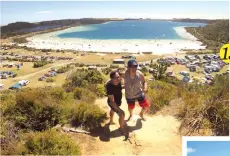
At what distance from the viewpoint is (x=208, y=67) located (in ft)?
142

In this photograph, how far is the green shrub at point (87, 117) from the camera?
17.3 feet

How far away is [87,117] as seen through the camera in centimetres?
534

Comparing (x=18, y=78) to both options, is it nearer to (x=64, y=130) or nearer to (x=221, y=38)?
(x=64, y=130)

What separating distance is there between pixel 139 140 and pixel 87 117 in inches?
44.9

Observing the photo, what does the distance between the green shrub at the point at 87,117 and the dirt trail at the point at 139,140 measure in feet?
0.83

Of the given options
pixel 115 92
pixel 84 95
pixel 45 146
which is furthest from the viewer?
pixel 84 95

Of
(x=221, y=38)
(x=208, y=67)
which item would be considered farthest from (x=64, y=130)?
(x=221, y=38)

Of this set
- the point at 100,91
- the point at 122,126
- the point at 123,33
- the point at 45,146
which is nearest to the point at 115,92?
the point at 122,126

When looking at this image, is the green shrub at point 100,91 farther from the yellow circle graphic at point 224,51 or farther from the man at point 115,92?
the yellow circle graphic at point 224,51

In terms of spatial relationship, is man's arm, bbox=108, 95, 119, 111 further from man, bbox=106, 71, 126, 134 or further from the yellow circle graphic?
the yellow circle graphic

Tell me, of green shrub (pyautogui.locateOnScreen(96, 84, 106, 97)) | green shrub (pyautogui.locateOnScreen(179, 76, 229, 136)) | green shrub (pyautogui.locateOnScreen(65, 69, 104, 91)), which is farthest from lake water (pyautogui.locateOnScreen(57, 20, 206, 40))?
green shrub (pyautogui.locateOnScreen(179, 76, 229, 136))

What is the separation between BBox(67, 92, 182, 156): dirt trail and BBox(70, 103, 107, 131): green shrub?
25 cm

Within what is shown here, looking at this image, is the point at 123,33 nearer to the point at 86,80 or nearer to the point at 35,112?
the point at 86,80

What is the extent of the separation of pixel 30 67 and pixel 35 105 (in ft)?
141
